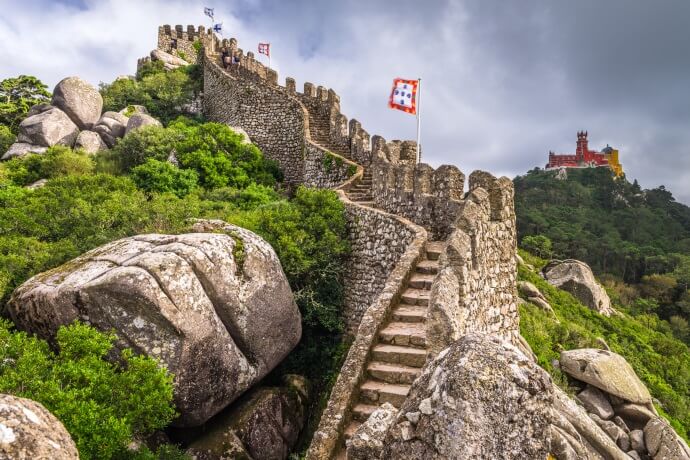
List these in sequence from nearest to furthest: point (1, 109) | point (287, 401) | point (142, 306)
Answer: point (142, 306) < point (287, 401) < point (1, 109)

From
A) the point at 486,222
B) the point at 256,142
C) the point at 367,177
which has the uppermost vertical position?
the point at 256,142

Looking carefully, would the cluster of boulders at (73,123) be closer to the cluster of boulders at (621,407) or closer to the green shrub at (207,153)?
the green shrub at (207,153)

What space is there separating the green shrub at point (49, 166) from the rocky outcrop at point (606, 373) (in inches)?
769

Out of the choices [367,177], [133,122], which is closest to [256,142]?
[133,122]

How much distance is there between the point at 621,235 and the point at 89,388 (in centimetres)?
5484

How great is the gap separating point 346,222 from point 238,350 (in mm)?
5120

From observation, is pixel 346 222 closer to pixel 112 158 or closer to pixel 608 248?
pixel 112 158

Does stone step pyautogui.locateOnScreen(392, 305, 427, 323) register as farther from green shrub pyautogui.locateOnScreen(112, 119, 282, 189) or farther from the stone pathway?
green shrub pyautogui.locateOnScreen(112, 119, 282, 189)

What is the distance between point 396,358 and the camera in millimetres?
7301

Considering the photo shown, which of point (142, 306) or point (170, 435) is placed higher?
point (142, 306)

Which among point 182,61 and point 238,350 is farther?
point 182,61

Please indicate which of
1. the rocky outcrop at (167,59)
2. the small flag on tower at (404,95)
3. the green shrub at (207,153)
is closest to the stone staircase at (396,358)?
the small flag on tower at (404,95)

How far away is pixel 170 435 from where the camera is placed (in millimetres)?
9844

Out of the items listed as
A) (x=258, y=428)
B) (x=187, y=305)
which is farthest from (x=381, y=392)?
(x=258, y=428)
